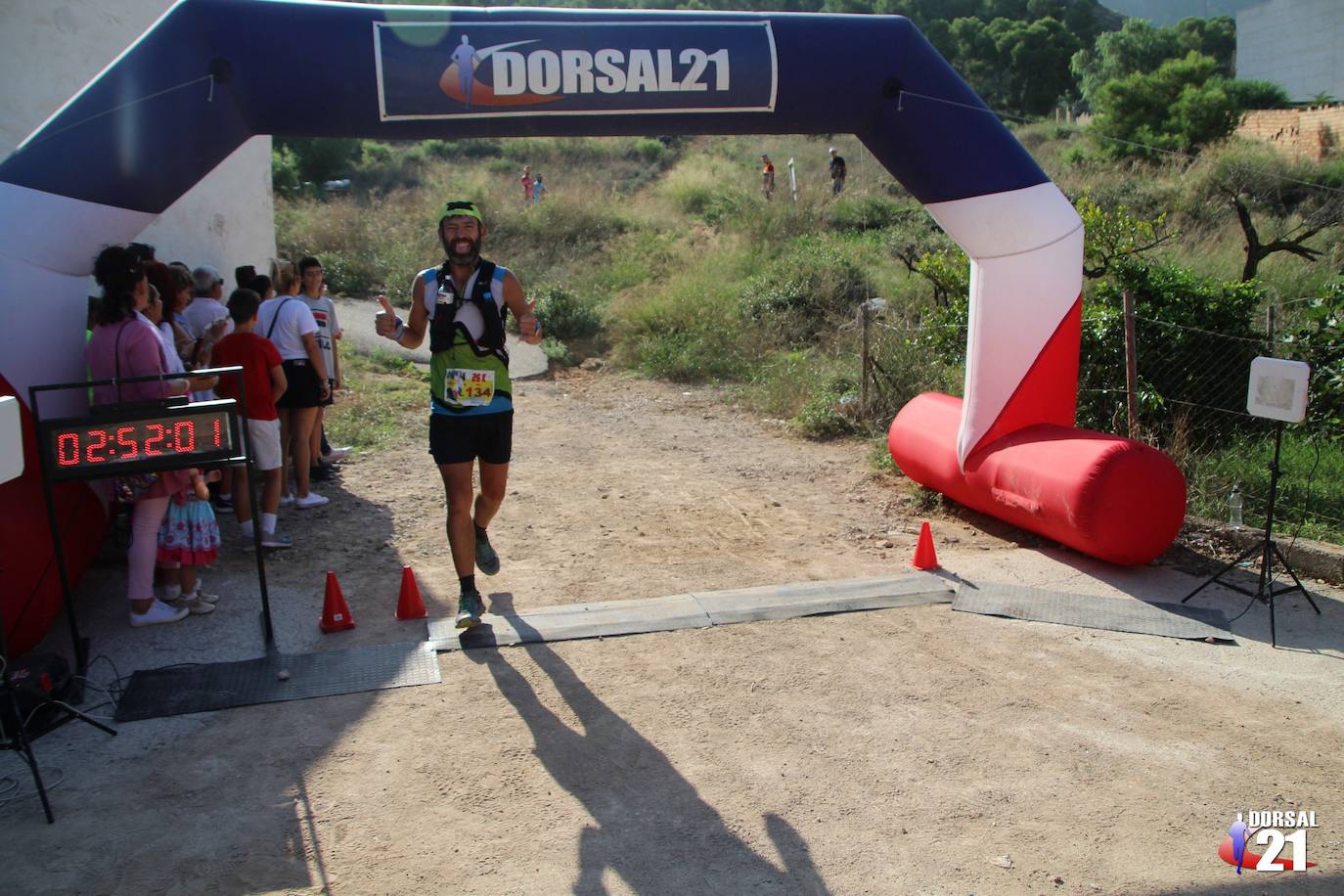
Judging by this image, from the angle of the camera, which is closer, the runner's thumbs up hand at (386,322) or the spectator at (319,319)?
the runner's thumbs up hand at (386,322)

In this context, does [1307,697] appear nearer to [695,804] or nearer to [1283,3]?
[695,804]

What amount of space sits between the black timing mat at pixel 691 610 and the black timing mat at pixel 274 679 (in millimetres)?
275

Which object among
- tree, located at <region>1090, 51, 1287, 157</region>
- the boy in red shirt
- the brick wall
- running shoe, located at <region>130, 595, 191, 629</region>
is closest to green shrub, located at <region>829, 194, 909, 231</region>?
tree, located at <region>1090, 51, 1287, 157</region>

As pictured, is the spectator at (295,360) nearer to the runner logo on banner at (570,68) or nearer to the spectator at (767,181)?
the runner logo on banner at (570,68)

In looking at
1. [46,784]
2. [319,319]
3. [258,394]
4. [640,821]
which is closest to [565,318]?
[319,319]

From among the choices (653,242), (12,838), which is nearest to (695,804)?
(12,838)

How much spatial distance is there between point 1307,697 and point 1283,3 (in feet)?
154

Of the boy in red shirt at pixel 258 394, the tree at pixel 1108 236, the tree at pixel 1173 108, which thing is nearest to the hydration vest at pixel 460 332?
the boy in red shirt at pixel 258 394

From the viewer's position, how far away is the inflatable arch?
5.61m

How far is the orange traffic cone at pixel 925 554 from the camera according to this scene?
659cm

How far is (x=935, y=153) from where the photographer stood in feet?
22.3

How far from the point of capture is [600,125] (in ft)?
20.9

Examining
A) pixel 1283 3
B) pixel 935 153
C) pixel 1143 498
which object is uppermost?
pixel 1283 3

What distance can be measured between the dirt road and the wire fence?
5.06 feet
